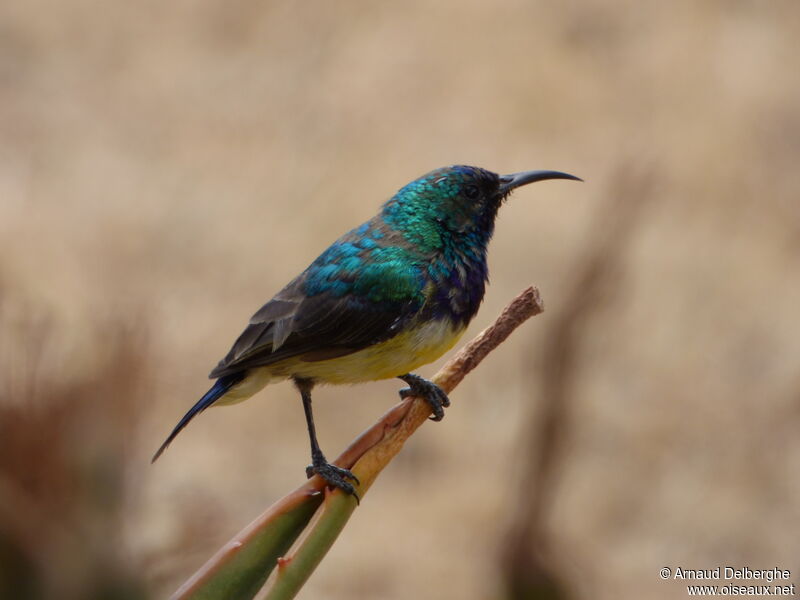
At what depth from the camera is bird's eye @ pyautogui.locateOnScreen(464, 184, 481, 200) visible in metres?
3.83

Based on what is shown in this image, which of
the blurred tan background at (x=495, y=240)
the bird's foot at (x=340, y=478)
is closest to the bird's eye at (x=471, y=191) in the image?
the bird's foot at (x=340, y=478)

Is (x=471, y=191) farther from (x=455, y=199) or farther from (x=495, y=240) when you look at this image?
(x=495, y=240)

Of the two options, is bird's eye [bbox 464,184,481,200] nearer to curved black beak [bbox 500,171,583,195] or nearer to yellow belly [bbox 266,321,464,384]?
curved black beak [bbox 500,171,583,195]

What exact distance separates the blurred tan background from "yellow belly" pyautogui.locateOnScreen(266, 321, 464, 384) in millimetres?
2527

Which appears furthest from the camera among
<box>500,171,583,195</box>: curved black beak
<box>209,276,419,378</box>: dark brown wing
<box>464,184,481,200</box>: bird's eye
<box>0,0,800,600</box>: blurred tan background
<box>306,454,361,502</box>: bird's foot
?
<box>0,0,800,600</box>: blurred tan background

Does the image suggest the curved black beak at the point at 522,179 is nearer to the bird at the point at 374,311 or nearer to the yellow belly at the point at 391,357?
the bird at the point at 374,311

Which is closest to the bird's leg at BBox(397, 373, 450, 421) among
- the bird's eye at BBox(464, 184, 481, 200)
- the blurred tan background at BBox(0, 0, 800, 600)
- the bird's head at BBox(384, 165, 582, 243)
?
the bird's head at BBox(384, 165, 582, 243)

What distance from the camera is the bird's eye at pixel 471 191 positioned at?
383 cm

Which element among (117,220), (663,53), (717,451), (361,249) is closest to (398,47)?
(663,53)

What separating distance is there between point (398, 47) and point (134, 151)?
2650mm

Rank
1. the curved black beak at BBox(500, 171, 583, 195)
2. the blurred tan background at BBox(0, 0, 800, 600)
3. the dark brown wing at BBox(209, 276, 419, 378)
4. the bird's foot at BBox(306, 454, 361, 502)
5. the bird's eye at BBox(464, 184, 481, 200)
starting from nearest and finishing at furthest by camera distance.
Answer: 1. the bird's foot at BBox(306, 454, 361, 502)
2. the dark brown wing at BBox(209, 276, 419, 378)
3. the curved black beak at BBox(500, 171, 583, 195)
4. the bird's eye at BBox(464, 184, 481, 200)
5. the blurred tan background at BBox(0, 0, 800, 600)

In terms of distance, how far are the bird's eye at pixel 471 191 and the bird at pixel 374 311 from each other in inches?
3.2

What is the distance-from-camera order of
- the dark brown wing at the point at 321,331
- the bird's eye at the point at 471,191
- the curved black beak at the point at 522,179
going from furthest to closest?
the bird's eye at the point at 471,191 → the curved black beak at the point at 522,179 → the dark brown wing at the point at 321,331

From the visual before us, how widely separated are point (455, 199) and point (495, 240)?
17.6 ft
